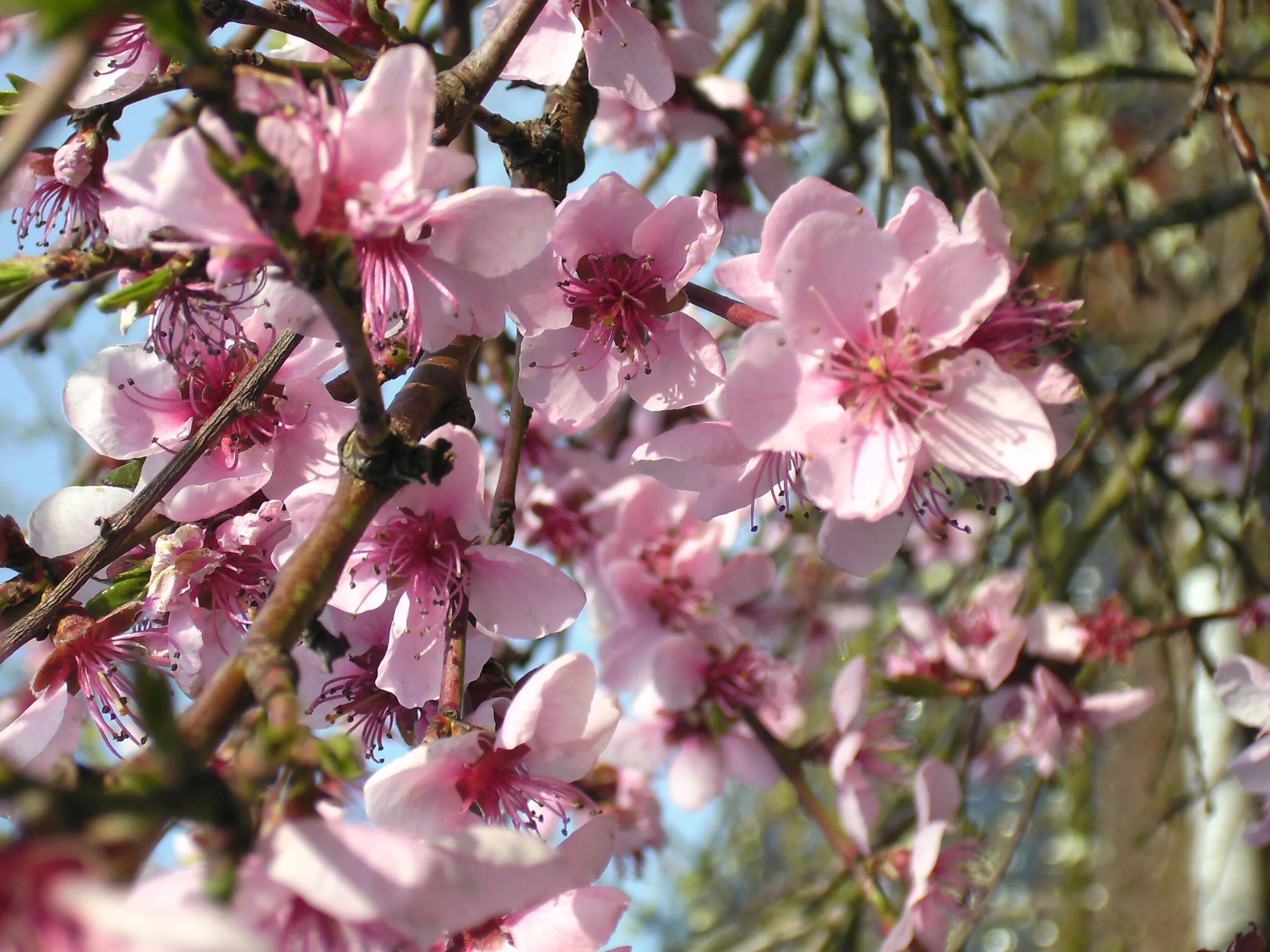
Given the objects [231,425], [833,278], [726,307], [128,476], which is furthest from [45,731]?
[833,278]

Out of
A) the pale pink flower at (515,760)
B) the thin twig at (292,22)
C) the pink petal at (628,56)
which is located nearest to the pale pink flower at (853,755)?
the pale pink flower at (515,760)

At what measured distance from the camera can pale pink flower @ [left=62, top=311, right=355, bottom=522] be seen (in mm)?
1298

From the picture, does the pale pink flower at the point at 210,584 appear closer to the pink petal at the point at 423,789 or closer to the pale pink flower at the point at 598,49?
the pink petal at the point at 423,789

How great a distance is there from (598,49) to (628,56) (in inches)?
1.8

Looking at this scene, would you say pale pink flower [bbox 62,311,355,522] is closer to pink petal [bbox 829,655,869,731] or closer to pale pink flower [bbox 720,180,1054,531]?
pale pink flower [bbox 720,180,1054,531]

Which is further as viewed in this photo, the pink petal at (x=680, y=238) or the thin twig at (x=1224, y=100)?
the thin twig at (x=1224, y=100)

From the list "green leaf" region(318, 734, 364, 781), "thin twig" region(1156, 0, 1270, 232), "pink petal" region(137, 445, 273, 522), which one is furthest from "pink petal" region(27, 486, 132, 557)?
"thin twig" region(1156, 0, 1270, 232)

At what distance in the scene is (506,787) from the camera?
3.68 feet

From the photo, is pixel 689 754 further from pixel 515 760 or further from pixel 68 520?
pixel 68 520

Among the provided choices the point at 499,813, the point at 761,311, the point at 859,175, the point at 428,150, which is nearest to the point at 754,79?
the point at 859,175

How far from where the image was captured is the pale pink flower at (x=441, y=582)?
1.19 m

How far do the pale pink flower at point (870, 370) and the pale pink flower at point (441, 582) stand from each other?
31 cm

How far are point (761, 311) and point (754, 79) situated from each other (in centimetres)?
154

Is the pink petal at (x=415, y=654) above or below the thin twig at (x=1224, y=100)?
below
